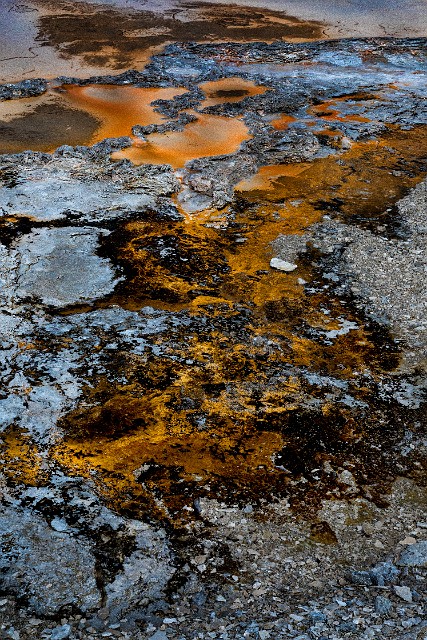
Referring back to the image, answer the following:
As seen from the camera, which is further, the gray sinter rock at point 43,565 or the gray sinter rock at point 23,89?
the gray sinter rock at point 23,89

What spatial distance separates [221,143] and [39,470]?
5.01 meters

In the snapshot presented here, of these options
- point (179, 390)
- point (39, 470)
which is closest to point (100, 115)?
point (179, 390)

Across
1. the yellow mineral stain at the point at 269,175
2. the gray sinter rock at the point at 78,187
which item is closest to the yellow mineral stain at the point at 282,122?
the yellow mineral stain at the point at 269,175

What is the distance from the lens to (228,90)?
8789 millimetres

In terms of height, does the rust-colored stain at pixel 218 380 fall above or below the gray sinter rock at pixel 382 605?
below

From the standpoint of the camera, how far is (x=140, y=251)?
532 centimetres

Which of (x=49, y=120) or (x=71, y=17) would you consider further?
(x=71, y=17)

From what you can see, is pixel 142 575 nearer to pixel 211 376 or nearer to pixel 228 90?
pixel 211 376

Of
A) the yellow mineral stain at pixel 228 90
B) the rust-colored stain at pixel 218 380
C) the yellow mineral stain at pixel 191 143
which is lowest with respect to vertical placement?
the rust-colored stain at pixel 218 380

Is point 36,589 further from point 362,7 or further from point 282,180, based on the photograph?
point 362,7

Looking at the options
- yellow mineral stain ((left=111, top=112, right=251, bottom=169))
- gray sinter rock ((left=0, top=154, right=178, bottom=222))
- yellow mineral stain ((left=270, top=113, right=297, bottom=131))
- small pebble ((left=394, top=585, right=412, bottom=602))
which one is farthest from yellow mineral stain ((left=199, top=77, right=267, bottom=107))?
small pebble ((left=394, top=585, right=412, bottom=602))

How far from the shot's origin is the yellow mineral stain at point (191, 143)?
22.9ft

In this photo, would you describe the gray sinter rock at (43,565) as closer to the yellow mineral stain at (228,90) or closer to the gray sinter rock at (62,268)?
the gray sinter rock at (62,268)

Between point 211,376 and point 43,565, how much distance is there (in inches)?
63.0
